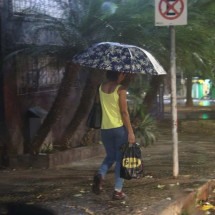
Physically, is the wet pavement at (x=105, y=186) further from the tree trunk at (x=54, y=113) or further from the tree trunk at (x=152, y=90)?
the tree trunk at (x=152, y=90)

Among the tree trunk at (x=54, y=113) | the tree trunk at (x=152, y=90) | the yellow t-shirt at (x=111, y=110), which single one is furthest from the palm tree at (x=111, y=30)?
the tree trunk at (x=152, y=90)

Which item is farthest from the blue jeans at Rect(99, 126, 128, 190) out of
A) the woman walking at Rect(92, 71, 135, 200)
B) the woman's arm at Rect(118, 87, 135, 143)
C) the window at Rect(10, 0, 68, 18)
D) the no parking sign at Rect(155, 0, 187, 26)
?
the window at Rect(10, 0, 68, 18)

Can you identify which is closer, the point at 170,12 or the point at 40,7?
the point at 170,12

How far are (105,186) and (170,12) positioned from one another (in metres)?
2.78

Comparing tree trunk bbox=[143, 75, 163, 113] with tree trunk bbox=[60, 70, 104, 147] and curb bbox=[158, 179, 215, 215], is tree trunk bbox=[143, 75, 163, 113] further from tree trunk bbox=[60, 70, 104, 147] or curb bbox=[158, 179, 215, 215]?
curb bbox=[158, 179, 215, 215]

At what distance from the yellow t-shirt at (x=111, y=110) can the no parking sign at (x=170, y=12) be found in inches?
69.2

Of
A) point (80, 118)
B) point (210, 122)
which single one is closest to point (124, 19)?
point (80, 118)

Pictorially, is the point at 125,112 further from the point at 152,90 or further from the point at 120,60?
the point at 152,90

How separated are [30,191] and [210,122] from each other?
10564 millimetres

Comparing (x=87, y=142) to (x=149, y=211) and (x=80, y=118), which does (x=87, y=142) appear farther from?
(x=149, y=211)

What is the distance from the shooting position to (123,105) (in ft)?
18.6

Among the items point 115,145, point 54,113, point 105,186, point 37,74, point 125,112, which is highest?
point 37,74

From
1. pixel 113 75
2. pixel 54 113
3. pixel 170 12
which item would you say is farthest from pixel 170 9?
pixel 54 113

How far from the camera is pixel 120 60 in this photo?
5.89m
